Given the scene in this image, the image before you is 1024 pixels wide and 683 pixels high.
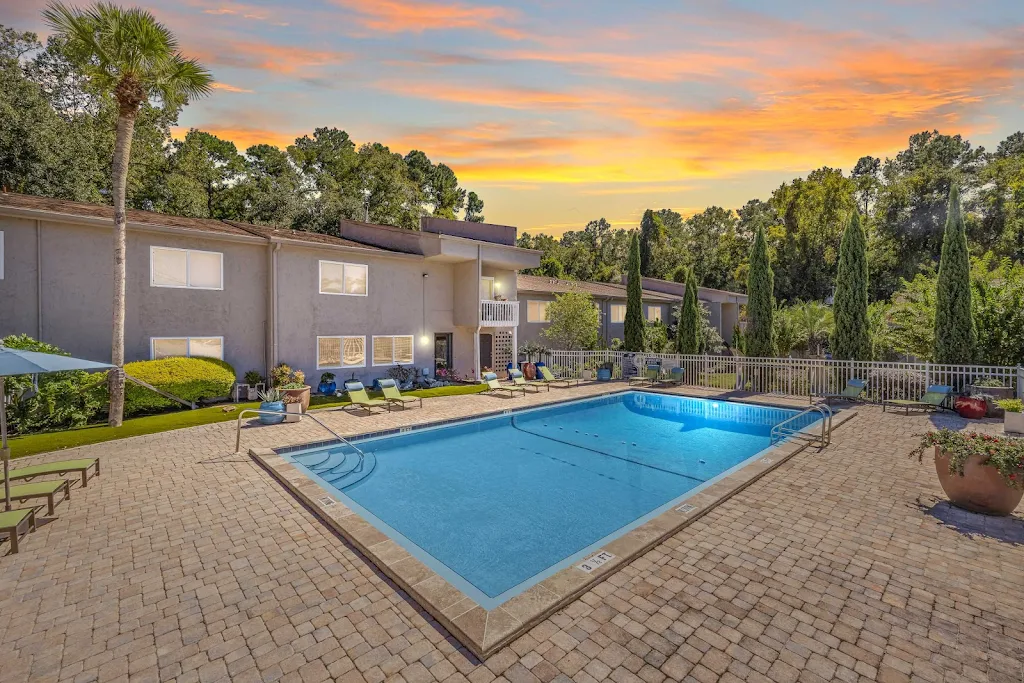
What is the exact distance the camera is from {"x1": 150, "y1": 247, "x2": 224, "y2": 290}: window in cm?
1502

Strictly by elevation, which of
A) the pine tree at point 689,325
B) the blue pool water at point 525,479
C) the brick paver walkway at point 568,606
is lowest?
the blue pool water at point 525,479

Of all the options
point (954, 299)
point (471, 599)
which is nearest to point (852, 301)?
point (954, 299)

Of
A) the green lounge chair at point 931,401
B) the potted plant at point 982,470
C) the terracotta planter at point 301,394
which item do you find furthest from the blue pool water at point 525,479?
the terracotta planter at point 301,394

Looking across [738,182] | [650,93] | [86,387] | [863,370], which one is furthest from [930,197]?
[86,387]

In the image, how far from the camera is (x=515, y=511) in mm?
7957

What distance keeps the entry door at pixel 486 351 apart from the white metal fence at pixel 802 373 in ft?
12.7

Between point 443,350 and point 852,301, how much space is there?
17.6 m

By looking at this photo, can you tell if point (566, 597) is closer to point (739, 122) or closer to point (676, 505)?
point (676, 505)

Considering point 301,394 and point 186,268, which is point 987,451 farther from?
point 186,268

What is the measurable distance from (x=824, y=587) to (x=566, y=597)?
2.65 meters

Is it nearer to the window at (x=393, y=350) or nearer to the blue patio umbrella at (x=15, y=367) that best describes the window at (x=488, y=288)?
the window at (x=393, y=350)

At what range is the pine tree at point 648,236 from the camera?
6222 centimetres

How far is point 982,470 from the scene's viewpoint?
638 cm

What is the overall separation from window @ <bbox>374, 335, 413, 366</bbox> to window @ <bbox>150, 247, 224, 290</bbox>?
625 cm
